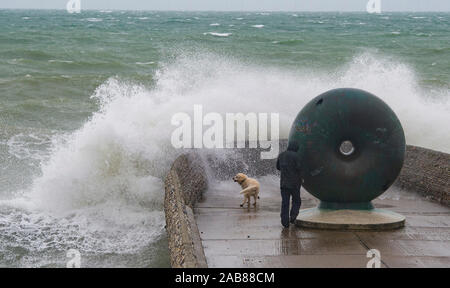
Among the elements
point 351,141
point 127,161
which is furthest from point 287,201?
point 127,161

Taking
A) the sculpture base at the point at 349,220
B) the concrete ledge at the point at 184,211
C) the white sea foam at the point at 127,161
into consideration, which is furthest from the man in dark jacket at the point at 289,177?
the white sea foam at the point at 127,161

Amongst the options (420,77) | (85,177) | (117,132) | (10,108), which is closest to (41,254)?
(85,177)

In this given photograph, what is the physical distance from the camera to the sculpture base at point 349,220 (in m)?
9.21

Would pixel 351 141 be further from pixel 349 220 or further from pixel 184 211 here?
pixel 184 211

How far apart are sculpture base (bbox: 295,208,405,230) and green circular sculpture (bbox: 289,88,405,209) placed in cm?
23

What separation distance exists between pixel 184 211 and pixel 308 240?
1454 mm

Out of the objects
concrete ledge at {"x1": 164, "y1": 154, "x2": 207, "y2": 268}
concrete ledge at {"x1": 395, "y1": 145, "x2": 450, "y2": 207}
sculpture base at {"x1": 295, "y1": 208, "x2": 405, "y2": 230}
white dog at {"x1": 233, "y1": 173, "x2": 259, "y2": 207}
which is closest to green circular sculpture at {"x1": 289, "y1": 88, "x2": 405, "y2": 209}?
sculpture base at {"x1": 295, "y1": 208, "x2": 405, "y2": 230}

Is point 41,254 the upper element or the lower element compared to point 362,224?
lower

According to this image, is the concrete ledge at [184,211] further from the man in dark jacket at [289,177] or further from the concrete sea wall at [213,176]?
the man in dark jacket at [289,177]

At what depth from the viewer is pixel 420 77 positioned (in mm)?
38844

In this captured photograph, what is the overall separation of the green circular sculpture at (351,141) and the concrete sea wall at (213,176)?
1.71m

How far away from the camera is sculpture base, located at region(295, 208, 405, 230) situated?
9.21 m
